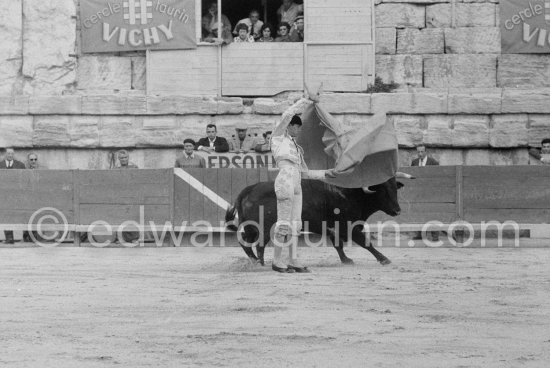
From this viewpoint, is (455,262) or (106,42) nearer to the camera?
(455,262)

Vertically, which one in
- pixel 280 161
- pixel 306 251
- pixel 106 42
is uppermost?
pixel 106 42

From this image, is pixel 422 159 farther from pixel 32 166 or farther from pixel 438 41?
pixel 32 166

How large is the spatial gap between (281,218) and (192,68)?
700 centimetres

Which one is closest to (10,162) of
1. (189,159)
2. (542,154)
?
(189,159)

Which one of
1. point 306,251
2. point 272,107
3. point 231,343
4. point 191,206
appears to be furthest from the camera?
point 272,107

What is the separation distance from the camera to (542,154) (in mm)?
17281

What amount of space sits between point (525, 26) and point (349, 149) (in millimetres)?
6572

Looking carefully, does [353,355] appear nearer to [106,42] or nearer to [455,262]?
[455,262]

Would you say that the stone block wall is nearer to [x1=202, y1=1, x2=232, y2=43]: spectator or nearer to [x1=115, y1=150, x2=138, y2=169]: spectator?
[x1=202, y1=1, x2=232, y2=43]: spectator

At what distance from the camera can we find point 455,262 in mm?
13641

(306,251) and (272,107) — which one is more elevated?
(272,107)

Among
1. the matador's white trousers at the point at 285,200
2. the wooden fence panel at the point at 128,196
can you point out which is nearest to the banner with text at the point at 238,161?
the wooden fence panel at the point at 128,196

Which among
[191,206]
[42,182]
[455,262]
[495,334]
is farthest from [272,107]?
[495,334]

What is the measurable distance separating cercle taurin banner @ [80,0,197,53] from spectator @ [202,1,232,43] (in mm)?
235
